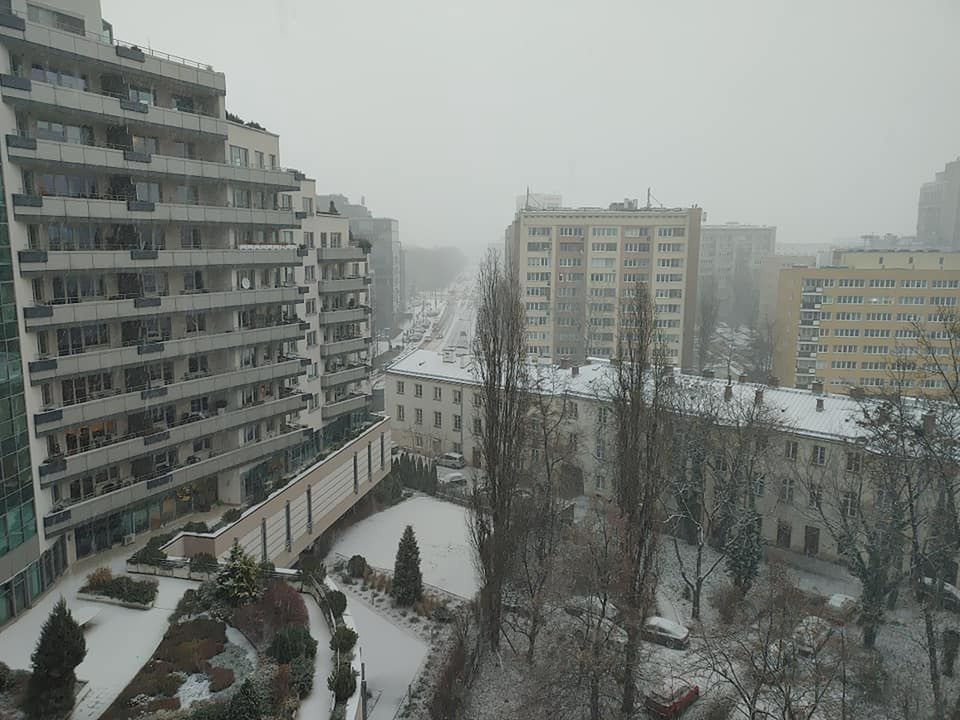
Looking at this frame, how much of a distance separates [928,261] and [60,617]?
6875 centimetres

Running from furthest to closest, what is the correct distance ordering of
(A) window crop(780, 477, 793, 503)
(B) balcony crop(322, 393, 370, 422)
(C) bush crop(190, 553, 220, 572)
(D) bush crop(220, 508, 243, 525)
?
(B) balcony crop(322, 393, 370, 422) < (A) window crop(780, 477, 793, 503) < (D) bush crop(220, 508, 243, 525) < (C) bush crop(190, 553, 220, 572)

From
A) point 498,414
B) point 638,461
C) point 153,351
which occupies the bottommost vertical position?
point 638,461

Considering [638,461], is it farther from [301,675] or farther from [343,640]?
[301,675]

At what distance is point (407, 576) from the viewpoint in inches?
1061

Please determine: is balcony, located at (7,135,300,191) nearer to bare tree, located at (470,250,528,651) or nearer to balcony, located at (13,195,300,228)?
balcony, located at (13,195,300,228)

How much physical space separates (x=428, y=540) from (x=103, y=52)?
78.8ft

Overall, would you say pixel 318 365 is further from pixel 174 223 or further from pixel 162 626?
pixel 162 626

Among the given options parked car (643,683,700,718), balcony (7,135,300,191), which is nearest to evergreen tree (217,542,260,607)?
parked car (643,683,700,718)

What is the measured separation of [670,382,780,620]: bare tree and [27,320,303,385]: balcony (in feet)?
59.7

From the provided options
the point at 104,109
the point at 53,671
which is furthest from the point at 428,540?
the point at 104,109

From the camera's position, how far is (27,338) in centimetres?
2106

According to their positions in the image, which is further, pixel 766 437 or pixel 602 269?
pixel 602 269

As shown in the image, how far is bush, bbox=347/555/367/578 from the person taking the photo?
A: 2908 cm

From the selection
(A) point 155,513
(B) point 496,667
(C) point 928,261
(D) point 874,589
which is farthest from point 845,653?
(C) point 928,261
